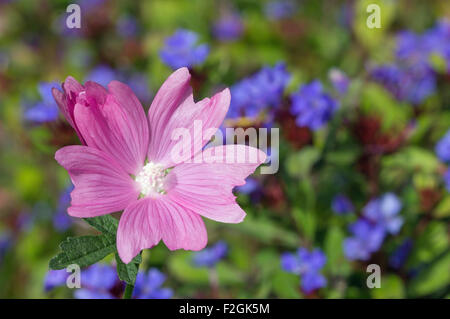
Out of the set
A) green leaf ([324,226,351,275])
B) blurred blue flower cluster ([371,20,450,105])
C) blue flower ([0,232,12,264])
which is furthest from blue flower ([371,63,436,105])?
blue flower ([0,232,12,264])

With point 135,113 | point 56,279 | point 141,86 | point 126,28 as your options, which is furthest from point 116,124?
point 126,28

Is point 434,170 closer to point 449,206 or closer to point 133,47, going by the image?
point 449,206

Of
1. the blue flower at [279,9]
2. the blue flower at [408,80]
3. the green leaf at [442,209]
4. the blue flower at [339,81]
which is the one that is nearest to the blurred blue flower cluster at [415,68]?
the blue flower at [408,80]

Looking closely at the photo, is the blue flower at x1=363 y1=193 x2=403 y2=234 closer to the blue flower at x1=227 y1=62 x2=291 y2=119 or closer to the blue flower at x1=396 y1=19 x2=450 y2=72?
the blue flower at x1=227 y1=62 x2=291 y2=119

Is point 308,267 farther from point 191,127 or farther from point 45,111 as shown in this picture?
point 45,111

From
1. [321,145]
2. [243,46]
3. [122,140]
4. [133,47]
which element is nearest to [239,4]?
[243,46]
